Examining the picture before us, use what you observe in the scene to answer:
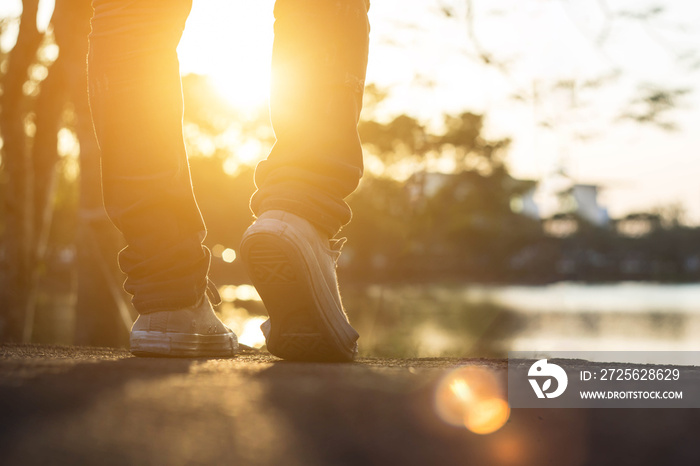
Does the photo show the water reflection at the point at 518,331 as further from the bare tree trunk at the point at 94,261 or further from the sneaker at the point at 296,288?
the sneaker at the point at 296,288

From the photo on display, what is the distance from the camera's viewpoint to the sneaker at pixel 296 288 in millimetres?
1572

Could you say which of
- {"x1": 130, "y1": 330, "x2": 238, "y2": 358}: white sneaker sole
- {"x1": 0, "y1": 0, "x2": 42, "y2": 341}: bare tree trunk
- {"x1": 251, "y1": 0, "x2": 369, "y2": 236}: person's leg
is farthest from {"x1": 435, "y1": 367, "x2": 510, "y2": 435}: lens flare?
{"x1": 0, "y1": 0, "x2": 42, "y2": 341}: bare tree trunk

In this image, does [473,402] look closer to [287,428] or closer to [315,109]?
[287,428]

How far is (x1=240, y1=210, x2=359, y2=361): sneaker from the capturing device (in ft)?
5.16

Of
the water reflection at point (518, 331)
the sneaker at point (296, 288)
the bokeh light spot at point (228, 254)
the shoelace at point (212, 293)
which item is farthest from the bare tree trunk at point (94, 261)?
the bokeh light spot at point (228, 254)

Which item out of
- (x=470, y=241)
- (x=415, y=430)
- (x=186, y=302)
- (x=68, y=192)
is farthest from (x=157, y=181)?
(x=470, y=241)

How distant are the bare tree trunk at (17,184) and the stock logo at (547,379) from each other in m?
6.08

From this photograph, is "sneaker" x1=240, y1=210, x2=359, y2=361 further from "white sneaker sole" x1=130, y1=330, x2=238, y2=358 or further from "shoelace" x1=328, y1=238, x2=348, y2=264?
"white sneaker sole" x1=130, y1=330, x2=238, y2=358

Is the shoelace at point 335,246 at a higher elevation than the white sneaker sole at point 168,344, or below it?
higher

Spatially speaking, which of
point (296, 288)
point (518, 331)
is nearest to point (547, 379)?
point (296, 288)

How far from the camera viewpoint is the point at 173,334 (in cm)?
171

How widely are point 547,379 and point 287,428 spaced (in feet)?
1.45

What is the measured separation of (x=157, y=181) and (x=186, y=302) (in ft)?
0.97

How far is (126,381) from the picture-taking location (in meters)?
1.08
